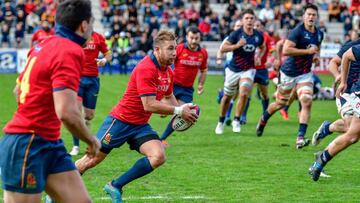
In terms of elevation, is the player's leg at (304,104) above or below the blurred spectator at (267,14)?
above

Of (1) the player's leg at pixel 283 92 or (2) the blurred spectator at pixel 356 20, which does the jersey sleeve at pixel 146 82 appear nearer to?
(1) the player's leg at pixel 283 92

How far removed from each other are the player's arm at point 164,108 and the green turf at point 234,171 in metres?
1.15

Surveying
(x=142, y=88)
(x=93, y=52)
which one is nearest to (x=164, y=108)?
(x=142, y=88)

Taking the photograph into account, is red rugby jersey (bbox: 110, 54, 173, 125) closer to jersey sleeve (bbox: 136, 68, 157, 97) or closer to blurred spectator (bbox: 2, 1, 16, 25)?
jersey sleeve (bbox: 136, 68, 157, 97)

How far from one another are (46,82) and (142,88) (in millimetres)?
2983

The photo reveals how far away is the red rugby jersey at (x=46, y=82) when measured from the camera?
5.98m

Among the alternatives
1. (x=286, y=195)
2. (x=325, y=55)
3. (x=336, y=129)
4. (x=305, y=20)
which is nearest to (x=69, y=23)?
(x=286, y=195)

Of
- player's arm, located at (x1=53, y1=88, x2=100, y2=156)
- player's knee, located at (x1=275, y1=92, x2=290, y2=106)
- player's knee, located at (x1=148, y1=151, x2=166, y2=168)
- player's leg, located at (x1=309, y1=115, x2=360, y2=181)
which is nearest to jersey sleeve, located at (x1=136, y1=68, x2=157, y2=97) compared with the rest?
player's knee, located at (x1=148, y1=151, x2=166, y2=168)

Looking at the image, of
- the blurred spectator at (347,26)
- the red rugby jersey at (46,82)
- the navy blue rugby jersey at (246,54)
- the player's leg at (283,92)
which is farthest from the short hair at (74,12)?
the blurred spectator at (347,26)

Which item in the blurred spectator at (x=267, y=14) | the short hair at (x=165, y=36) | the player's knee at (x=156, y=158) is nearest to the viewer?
the player's knee at (x=156, y=158)

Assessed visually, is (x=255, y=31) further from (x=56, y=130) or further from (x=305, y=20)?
(x=56, y=130)

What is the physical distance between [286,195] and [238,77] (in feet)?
24.7

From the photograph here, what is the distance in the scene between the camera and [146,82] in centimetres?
905

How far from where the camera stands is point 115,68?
1491 inches
